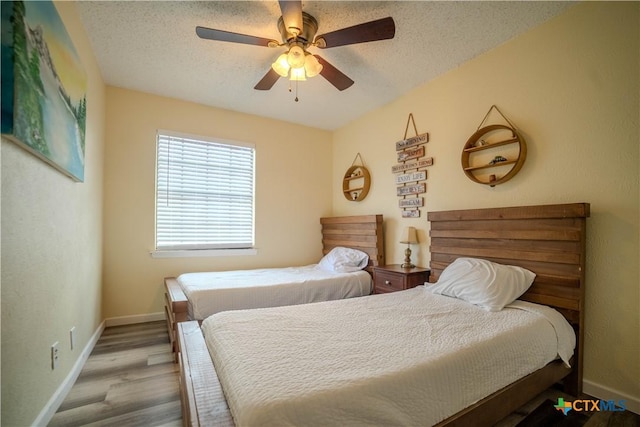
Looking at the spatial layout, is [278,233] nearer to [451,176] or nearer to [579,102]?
[451,176]

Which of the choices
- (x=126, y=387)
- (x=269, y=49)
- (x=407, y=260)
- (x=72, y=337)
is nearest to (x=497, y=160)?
(x=407, y=260)

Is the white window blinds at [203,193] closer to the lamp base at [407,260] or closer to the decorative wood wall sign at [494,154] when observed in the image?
the lamp base at [407,260]

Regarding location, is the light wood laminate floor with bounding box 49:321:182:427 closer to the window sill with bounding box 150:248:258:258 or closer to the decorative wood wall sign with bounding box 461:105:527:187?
the window sill with bounding box 150:248:258:258

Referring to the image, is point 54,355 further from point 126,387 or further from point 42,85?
point 42,85

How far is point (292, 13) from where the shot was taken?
5.44ft

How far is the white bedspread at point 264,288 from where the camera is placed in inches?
92.0

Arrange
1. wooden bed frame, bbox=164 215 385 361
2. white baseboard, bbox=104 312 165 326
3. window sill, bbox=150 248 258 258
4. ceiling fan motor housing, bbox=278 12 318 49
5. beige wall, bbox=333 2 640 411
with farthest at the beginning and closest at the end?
window sill, bbox=150 248 258 258
white baseboard, bbox=104 312 165 326
wooden bed frame, bbox=164 215 385 361
ceiling fan motor housing, bbox=278 12 318 49
beige wall, bbox=333 2 640 411

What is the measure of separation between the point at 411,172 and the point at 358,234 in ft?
3.28

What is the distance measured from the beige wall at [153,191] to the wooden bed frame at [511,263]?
1675 mm

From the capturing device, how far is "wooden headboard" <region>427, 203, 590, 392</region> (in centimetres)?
181

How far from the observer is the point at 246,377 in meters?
1.07

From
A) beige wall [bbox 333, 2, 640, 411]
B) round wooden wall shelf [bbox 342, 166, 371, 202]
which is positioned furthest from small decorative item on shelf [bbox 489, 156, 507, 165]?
round wooden wall shelf [bbox 342, 166, 371, 202]

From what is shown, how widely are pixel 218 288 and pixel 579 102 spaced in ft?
10.0

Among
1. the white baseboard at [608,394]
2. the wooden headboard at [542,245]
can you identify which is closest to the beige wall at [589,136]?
the white baseboard at [608,394]
